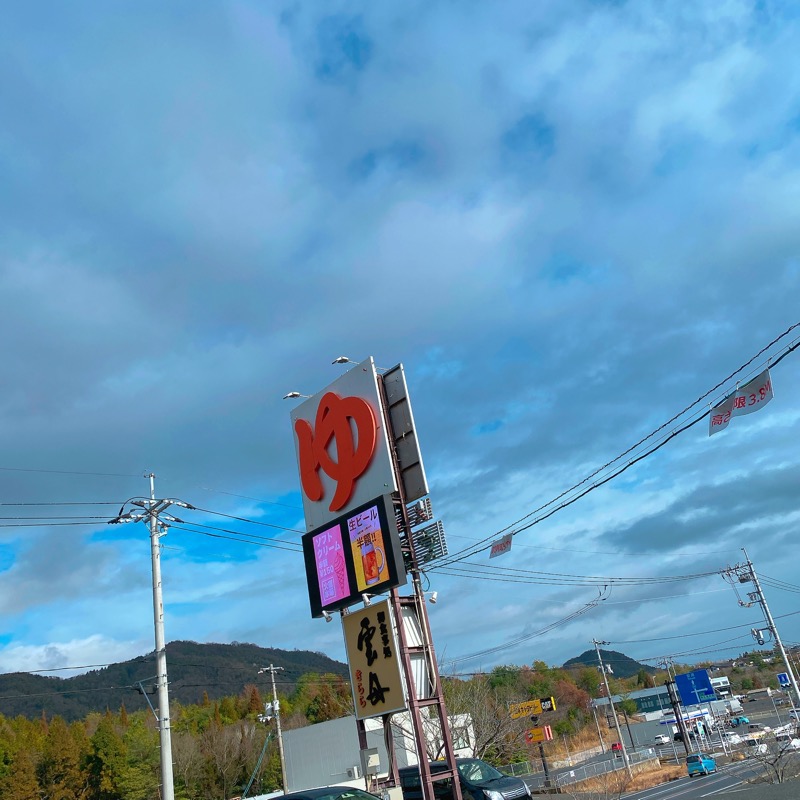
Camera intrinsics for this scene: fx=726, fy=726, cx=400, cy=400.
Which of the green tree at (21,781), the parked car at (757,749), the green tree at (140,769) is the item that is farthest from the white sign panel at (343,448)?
the green tree at (21,781)

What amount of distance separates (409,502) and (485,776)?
6.96 m

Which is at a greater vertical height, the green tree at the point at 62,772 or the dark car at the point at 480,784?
the green tree at the point at 62,772

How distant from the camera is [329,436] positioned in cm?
2084

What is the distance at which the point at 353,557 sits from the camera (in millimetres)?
18203

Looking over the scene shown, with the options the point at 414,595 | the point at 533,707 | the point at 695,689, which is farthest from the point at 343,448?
the point at 695,689

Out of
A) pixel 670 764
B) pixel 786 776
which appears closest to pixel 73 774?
pixel 670 764

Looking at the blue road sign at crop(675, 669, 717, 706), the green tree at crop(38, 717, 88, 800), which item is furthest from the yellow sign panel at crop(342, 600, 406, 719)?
the green tree at crop(38, 717, 88, 800)

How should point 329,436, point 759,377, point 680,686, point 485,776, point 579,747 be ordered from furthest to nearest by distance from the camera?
point 579,747 → point 680,686 → point 329,436 → point 485,776 → point 759,377

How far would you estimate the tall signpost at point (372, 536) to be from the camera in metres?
16.5

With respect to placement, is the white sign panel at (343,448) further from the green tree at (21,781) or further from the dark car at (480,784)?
the green tree at (21,781)

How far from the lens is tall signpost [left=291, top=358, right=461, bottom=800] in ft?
54.1

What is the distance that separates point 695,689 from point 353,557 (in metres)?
54.1

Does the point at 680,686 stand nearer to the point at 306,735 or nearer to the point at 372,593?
the point at 306,735

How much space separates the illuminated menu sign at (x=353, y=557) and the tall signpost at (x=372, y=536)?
3cm
